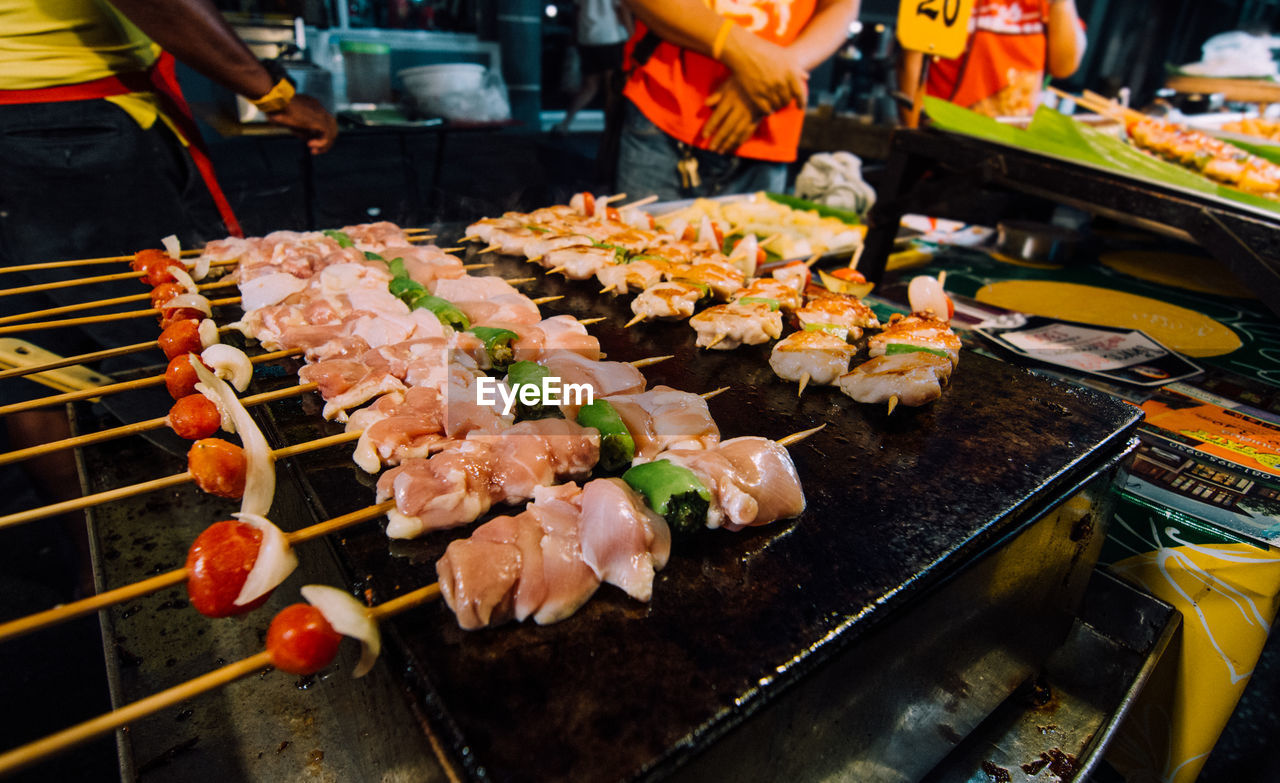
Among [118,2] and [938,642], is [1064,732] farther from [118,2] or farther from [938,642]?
[118,2]

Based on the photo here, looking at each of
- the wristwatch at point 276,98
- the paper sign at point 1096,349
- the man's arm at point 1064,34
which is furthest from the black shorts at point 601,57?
the paper sign at point 1096,349

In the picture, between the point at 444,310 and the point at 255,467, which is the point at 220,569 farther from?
the point at 444,310

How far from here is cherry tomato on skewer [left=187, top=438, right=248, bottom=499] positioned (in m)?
1.58

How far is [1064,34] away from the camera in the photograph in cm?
598

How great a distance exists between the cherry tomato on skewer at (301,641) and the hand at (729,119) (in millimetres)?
4294

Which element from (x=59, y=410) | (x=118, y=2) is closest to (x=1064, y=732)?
(x=59, y=410)

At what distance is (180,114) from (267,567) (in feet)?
10.5

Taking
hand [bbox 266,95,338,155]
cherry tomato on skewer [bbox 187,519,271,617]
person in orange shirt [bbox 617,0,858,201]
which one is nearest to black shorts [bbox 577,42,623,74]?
person in orange shirt [bbox 617,0,858,201]

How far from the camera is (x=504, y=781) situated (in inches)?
40.4

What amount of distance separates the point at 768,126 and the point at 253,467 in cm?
450

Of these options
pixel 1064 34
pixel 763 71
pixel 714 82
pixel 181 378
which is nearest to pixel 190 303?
pixel 181 378

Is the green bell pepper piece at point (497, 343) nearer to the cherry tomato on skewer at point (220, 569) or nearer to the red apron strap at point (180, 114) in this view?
the cherry tomato on skewer at point (220, 569)

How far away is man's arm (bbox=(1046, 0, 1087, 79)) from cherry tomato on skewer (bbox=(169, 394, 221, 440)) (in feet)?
23.9

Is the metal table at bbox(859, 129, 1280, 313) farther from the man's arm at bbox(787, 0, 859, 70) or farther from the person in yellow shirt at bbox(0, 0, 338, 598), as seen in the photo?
the person in yellow shirt at bbox(0, 0, 338, 598)
